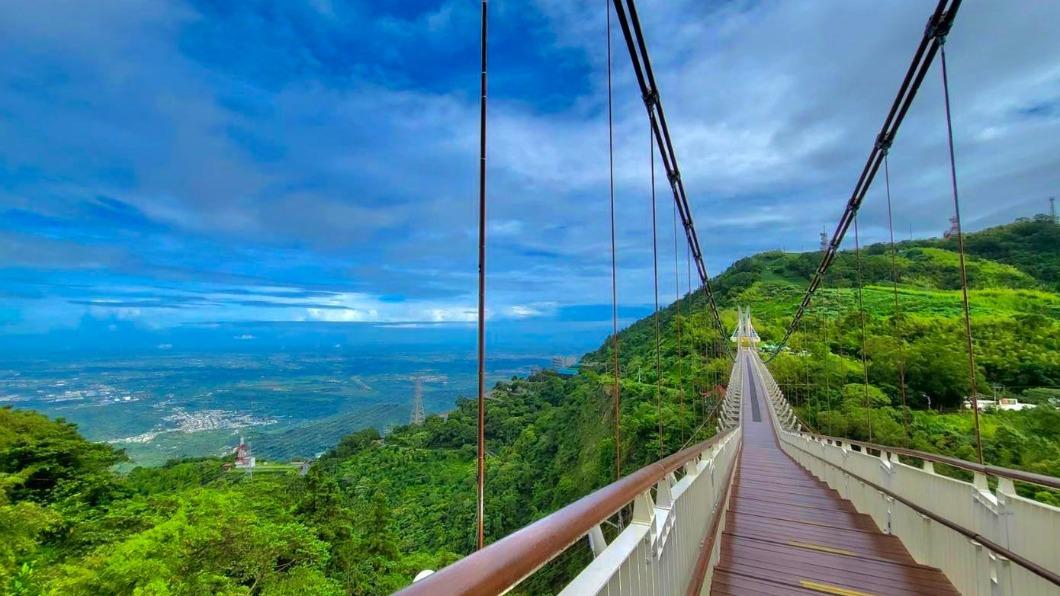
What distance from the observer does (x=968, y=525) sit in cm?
346

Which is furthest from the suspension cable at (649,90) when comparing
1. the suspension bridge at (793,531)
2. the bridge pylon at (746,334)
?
the bridge pylon at (746,334)

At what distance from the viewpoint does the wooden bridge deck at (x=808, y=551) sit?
3.14 metres

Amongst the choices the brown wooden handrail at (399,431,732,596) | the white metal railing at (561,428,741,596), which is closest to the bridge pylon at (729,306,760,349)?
the white metal railing at (561,428,741,596)

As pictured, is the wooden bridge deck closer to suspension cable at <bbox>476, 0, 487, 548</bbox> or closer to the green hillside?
the green hillside

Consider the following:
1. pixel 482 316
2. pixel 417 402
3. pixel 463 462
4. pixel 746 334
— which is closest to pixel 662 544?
pixel 482 316

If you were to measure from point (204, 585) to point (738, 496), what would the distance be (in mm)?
9416

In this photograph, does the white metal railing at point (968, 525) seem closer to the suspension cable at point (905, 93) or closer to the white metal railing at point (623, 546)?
the white metal railing at point (623, 546)

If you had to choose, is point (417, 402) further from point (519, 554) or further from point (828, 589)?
point (519, 554)

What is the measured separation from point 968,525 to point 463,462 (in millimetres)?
33617

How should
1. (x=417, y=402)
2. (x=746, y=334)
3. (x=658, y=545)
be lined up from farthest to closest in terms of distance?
(x=417, y=402), (x=746, y=334), (x=658, y=545)

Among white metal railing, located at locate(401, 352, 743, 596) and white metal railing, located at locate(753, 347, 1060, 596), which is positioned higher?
white metal railing, located at locate(401, 352, 743, 596)

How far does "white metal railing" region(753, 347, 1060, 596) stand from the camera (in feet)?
8.49

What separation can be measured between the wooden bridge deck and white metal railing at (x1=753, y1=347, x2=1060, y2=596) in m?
0.15

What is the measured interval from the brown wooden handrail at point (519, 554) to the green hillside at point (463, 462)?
83 cm
